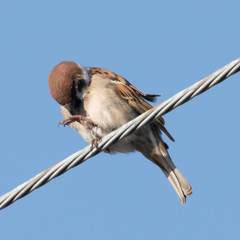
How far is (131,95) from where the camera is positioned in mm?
6996

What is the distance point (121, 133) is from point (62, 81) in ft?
5.74

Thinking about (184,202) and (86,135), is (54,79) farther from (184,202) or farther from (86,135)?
(184,202)

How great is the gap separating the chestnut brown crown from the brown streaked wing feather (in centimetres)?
60

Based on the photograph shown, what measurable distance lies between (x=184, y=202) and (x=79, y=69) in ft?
8.64

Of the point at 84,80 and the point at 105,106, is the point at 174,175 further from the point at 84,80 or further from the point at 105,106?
the point at 84,80

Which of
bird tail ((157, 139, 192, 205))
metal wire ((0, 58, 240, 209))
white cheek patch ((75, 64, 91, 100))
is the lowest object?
bird tail ((157, 139, 192, 205))

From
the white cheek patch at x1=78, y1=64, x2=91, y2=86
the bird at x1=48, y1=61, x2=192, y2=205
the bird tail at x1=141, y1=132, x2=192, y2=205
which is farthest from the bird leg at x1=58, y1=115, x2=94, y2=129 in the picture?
the bird tail at x1=141, y1=132, x2=192, y2=205

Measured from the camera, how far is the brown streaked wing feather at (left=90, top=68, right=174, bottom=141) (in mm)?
6953

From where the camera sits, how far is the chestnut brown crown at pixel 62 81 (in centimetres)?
636

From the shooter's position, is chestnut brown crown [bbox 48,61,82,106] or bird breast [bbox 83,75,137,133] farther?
bird breast [bbox 83,75,137,133]

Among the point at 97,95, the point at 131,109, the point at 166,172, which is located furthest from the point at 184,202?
the point at 97,95

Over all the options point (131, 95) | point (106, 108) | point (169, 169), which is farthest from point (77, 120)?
point (169, 169)

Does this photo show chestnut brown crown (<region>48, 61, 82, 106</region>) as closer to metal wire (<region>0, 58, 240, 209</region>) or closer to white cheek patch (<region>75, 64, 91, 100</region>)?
white cheek patch (<region>75, 64, 91, 100</region>)

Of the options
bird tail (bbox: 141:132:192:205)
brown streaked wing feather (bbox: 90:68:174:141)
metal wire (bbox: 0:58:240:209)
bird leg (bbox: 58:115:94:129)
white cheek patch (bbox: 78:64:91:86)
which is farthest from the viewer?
bird tail (bbox: 141:132:192:205)
